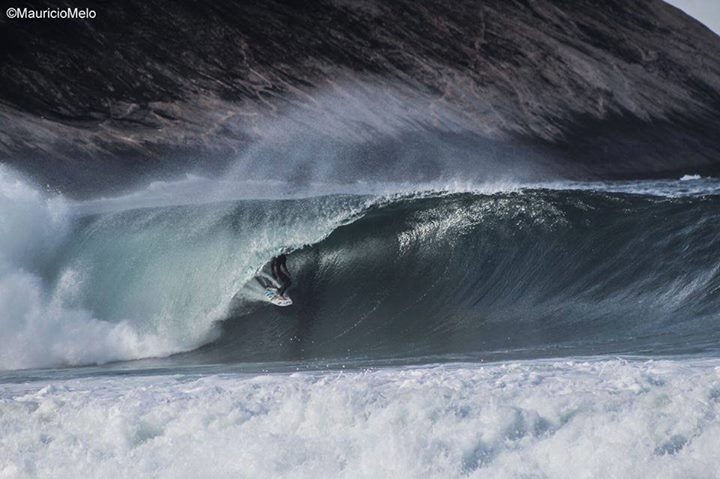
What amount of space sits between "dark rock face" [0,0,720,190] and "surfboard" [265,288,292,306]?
11274mm

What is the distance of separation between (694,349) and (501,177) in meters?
13.9

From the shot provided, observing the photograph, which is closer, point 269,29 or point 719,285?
point 719,285

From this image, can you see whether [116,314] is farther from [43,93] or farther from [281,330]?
[43,93]

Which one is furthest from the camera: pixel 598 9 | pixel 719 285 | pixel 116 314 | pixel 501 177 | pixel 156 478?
pixel 598 9

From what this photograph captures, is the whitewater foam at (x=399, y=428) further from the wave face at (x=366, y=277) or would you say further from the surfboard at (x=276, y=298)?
the surfboard at (x=276, y=298)

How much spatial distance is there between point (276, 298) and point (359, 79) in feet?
46.0

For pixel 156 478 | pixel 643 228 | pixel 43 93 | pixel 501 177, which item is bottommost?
pixel 156 478

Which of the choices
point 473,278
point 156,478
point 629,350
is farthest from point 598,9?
point 156,478

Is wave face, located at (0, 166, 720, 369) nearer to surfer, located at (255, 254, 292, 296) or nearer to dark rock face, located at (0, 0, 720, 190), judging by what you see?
surfer, located at (255, 254, 292, 296)

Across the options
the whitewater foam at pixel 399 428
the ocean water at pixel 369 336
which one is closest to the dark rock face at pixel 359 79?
the ocean water at pixel 369 336

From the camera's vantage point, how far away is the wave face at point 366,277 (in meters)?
10.2

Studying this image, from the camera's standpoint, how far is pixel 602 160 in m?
23.0

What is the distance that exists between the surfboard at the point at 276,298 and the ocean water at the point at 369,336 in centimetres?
14

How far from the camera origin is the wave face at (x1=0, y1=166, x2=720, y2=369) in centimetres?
1016
